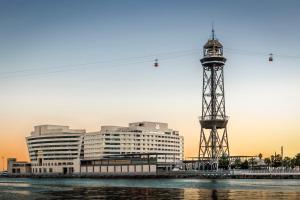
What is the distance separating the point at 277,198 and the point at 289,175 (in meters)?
115

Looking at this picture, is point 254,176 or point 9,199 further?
point 254,176

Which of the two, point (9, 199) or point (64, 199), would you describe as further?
point (9, 199)

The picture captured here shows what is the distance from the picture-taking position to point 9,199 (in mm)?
90375

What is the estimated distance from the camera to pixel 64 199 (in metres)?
83.9

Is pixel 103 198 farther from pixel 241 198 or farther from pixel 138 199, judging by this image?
pixel 241 198

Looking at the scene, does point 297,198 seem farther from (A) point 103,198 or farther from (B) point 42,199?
(B) point 42,199

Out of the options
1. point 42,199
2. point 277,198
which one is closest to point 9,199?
point 42,199

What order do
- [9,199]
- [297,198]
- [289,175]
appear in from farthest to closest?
[289,175], [9,199], [297,198]

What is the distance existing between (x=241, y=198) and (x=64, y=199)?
2831 cm

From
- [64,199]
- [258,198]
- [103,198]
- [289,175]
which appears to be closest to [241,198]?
[258,198]

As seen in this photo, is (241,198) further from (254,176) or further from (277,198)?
(254,176)

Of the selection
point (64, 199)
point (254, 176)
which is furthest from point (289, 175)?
point (64, 199)

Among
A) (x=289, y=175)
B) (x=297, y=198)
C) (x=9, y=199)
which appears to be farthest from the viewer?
(x=289, y=175)

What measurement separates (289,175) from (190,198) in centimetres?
11645
